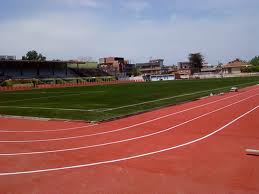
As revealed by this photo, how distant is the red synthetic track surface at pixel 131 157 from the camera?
7.32m

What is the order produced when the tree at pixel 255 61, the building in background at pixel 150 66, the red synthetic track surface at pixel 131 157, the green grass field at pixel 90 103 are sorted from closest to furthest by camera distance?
the red synthetic track surface at pixel 131 157, the green grass field at pixel 90 103, the tree at pixel 255 61, the building in background at pixel 150 66

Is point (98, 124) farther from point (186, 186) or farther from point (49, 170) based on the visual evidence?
point (186, 186)

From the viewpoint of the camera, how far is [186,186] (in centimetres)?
718

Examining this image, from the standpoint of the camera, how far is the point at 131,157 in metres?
9.50

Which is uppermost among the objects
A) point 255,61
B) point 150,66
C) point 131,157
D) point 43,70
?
point 255,61

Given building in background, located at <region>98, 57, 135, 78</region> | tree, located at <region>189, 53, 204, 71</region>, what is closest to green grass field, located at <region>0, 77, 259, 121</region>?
building in background, located at <region>98, 57, 135, 78</region>

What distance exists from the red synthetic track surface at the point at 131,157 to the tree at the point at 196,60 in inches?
5231

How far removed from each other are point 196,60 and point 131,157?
14073cm

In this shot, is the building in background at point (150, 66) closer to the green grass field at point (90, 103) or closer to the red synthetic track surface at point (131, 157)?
the green grass field at point (90, 103)

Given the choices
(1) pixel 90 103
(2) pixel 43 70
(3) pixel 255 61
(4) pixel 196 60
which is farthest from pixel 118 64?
(1) pixel 90 103

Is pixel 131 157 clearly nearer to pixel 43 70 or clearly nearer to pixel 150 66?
pixel 43 70

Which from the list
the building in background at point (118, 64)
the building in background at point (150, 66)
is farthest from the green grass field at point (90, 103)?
the building in background at point (150, 66)

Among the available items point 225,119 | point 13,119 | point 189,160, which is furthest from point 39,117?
point 189,160

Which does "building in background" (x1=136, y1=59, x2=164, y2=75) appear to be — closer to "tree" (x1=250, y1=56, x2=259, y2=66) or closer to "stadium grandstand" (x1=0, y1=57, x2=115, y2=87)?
"tree" (x1=250, y1=56, x2=259, y2=66)
